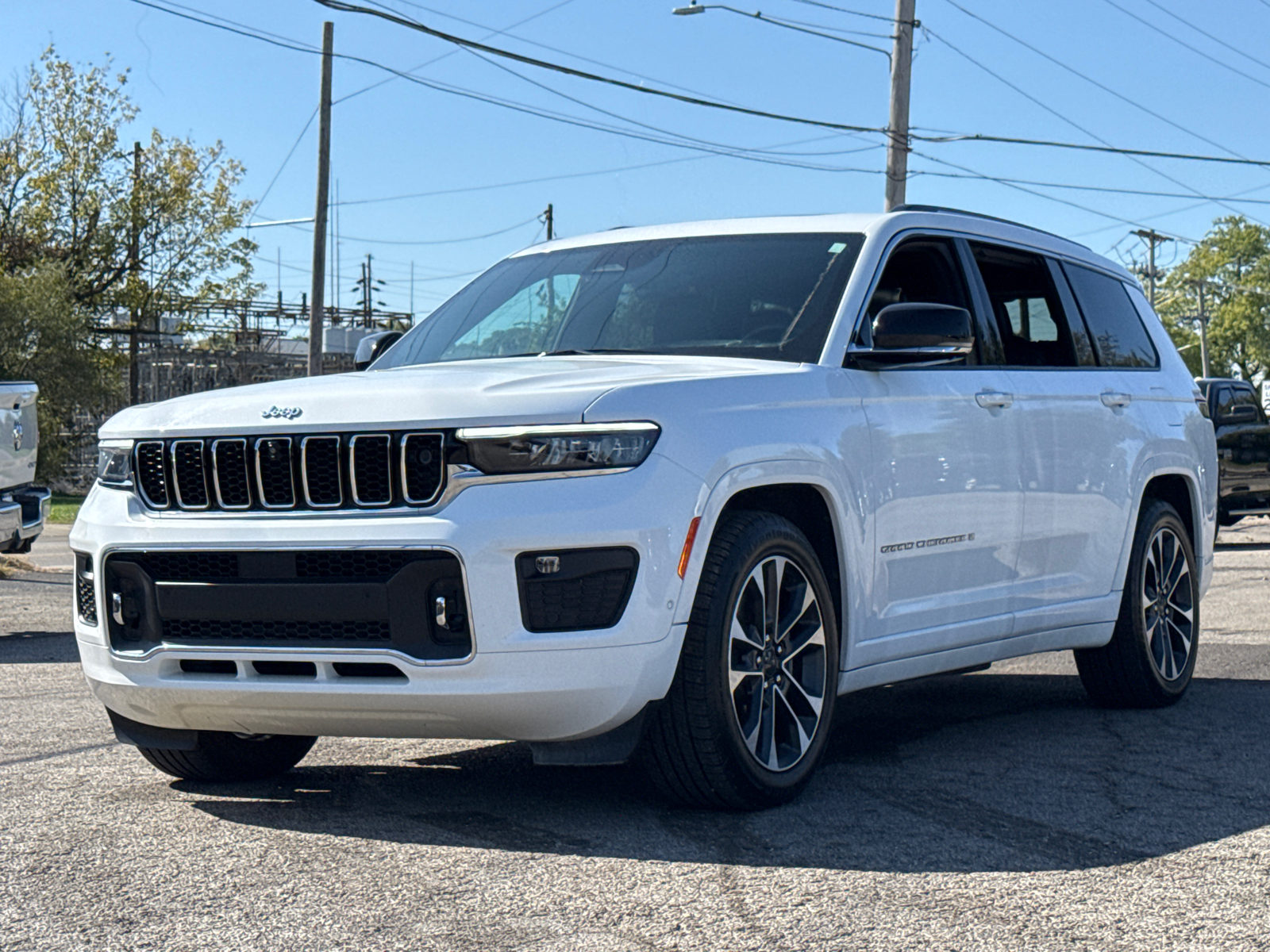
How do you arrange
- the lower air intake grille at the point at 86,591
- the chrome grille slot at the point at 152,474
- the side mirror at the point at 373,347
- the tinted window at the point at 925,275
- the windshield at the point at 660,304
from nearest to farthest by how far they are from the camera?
the chrome grille slot at the point at 152,474 < the lower air intake grille at the point at 86,591 < the windshield at the point at 660,304 < the tinted window at the point at 925,275 < the side mirror at the point at 373,347

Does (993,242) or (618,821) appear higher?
(993,242)

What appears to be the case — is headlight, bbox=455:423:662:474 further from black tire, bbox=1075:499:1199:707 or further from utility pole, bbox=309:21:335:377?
utility pole, bbox=309:21:335:377

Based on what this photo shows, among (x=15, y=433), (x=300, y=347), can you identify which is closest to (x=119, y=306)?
(x=300, y=347)

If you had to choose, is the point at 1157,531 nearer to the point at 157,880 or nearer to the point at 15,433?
the point at 157,880

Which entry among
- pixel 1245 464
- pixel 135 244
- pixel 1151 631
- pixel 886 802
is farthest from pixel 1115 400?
pixel 135 244

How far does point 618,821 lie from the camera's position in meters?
4.64

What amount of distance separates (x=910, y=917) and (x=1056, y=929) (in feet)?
1.04

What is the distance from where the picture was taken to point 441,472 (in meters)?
4.35

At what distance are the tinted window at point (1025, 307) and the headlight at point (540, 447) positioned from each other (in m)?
2.60

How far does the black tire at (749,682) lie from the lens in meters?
4.56

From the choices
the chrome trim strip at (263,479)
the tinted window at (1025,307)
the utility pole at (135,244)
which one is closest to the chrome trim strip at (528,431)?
the chrome trim strip at (263,479)

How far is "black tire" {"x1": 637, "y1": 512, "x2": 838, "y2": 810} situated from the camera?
15.0ft

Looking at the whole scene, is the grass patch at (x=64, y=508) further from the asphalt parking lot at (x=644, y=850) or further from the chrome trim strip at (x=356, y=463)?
the chrome trim strip at (x=356, y=463)

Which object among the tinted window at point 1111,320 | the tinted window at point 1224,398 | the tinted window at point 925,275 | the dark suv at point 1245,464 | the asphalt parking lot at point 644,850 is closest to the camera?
the asphalt parking lot at point 644,850
